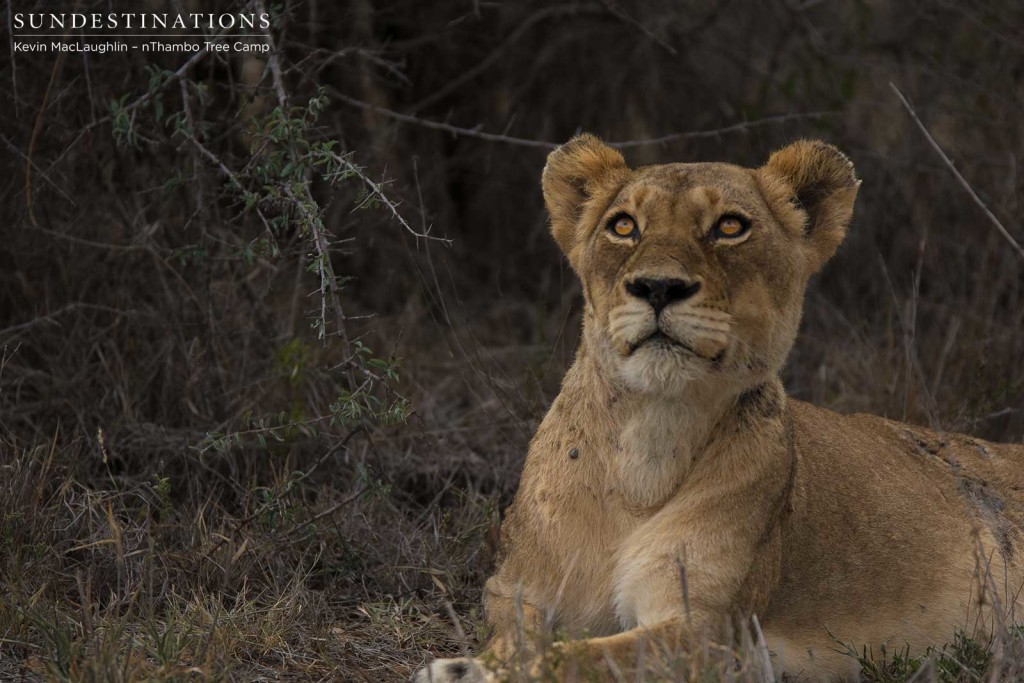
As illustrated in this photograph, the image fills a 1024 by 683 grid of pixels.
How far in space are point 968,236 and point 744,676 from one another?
5.79 metres

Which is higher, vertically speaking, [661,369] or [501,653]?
[661,369]

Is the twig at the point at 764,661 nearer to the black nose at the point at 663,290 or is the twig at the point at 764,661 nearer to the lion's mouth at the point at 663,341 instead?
the lion's mouth at the point at 663,341

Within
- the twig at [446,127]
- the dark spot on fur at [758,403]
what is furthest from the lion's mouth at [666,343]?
the twig at [446,127]

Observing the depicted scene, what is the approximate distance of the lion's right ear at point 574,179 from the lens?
164 inches

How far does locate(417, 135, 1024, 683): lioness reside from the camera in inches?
137

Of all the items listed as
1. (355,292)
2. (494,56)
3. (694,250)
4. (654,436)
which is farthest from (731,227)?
(494,56)

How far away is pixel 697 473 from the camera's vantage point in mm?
3748

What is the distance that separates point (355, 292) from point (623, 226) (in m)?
5.19

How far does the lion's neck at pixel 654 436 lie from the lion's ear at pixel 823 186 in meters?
0.67

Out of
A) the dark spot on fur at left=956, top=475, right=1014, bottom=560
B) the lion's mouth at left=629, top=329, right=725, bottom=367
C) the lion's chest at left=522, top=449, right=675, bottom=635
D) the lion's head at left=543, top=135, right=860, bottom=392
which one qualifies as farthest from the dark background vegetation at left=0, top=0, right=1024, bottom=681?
the lion's mouth at left=629, top=329, right=725, bottom=367

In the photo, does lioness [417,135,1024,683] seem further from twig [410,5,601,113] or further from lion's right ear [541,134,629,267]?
twig [410,5,601,113]

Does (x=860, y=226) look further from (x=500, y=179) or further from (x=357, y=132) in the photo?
Answer: (x=357, y=132)

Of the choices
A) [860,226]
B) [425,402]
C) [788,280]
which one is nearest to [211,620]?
[788,280]

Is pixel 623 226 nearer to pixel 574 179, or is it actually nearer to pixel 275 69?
pixel 574 179
